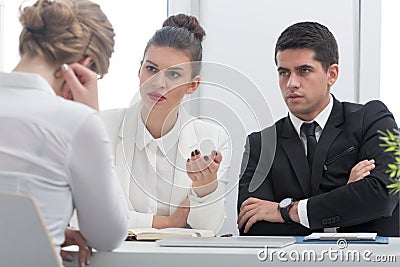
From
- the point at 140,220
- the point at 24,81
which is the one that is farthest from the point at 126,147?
the point at 24,81

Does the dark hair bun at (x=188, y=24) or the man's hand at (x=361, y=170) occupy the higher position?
the dark hair bun at (x=188, y=24)

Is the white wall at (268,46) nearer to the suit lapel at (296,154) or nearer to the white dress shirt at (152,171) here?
the suit lapel at (296,154)

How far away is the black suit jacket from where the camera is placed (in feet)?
8.10

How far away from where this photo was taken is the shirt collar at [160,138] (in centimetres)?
268

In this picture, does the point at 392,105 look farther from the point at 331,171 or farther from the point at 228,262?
the point at 228,262

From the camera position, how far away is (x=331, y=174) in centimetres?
268

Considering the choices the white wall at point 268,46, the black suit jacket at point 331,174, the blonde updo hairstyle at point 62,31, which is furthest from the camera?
the white wall at point 268,46

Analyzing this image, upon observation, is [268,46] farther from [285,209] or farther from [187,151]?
[285,209]

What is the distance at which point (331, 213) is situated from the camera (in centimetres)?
248

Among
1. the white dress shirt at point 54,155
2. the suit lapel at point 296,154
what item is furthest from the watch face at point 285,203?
the white dress shirt at point 54,155

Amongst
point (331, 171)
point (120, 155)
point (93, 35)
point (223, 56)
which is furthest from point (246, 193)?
point (93, 35)

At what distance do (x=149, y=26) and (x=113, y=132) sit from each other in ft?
3.56

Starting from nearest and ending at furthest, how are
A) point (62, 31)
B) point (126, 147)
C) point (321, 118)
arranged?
point (62, 31), point (126, 147), point (321, 118)

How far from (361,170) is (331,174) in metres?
0.19
